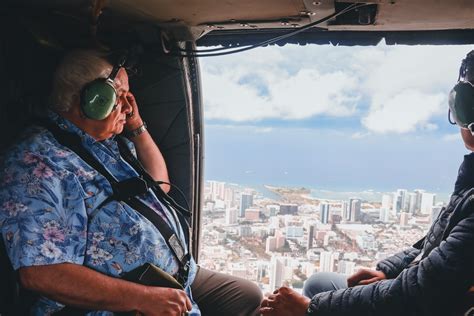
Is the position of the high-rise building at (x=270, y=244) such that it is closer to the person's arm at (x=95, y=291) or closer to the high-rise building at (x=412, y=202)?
the high-rise building at (x=412, y=202)

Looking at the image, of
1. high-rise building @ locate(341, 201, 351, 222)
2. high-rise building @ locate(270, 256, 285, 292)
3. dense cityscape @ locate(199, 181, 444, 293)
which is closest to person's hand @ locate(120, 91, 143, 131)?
dense cityscape @ locate(199, 181, 444, 293)

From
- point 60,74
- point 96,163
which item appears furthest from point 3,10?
point 96,163

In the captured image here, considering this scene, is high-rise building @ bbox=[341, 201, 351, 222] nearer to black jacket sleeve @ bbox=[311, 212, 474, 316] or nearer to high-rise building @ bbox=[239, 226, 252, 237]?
high-rise building @ bbox=[239, 226, 252, 237]

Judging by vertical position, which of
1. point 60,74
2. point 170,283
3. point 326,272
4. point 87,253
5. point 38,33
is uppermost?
point 38,33

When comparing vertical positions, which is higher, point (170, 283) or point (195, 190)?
point (195, 190)

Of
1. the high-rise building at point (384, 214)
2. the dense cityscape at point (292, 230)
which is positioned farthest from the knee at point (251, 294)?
the high-rise building at point (384, 214)

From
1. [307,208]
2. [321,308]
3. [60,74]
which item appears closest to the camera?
[321,308]

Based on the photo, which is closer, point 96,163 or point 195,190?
point 96,163

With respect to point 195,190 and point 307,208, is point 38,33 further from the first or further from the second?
point 307,208
